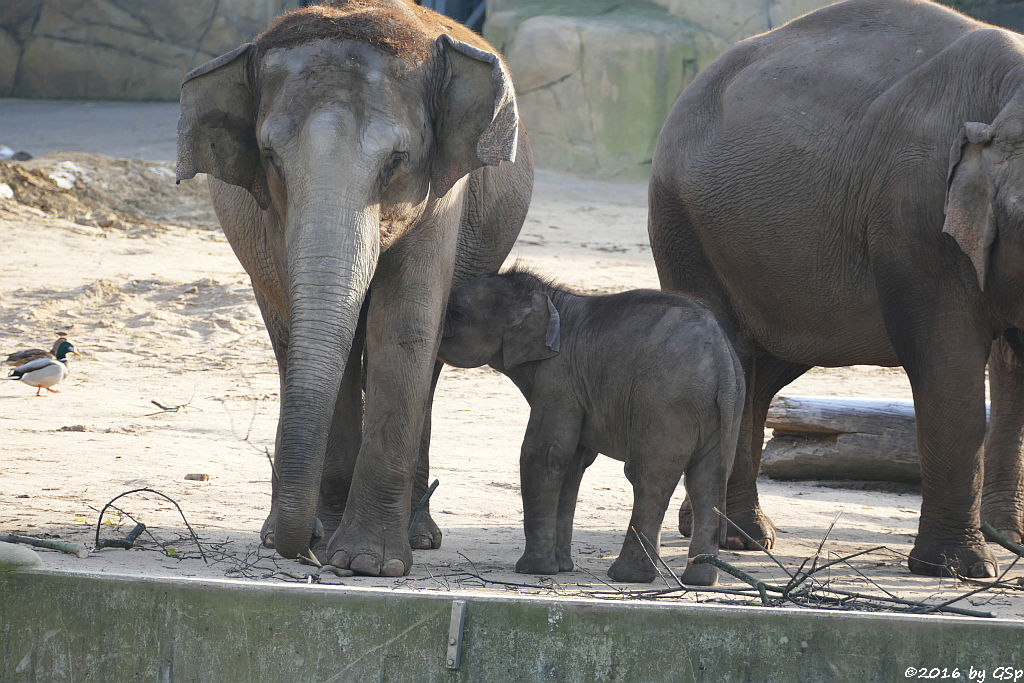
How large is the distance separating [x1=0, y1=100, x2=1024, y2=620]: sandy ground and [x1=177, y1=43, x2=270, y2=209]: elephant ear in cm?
124

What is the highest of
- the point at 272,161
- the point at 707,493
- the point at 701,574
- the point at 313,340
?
the point at 272,161

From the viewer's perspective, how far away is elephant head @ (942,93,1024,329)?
4.52m

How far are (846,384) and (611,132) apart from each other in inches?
370

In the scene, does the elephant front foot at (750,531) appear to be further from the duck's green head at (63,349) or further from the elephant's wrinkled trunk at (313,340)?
the duck's green head at (63,349)

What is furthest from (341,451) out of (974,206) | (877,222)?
(974,206)

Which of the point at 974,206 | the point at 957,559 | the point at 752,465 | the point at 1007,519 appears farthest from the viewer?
the point at 1007,519

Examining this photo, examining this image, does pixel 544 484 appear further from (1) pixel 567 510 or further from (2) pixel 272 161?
(2) pixel 272 161

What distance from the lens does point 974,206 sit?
458 centimetres

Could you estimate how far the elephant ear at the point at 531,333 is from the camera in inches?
187

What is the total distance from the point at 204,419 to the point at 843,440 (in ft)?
11.3

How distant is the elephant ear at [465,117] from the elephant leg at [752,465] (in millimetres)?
1827

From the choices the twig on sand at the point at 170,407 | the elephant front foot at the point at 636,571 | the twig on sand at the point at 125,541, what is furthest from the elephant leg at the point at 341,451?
the twig on sand at the point at 170,407

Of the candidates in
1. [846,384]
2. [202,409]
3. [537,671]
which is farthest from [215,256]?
[537,671]

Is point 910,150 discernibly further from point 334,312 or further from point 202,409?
point 202,409
